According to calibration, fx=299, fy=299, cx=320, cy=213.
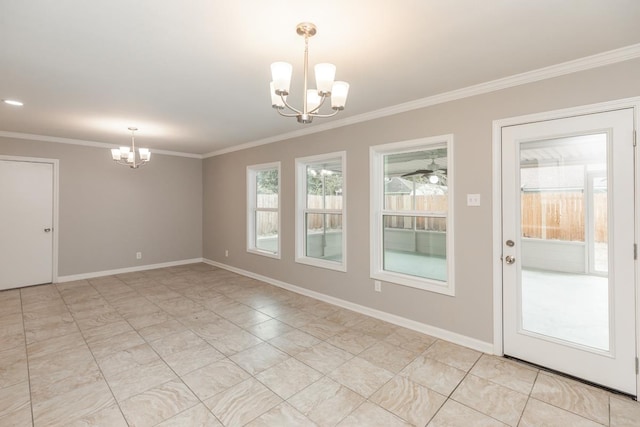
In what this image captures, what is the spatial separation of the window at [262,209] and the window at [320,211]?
26.7 inches

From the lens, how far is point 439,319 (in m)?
3.13

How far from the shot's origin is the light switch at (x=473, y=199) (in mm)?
2881

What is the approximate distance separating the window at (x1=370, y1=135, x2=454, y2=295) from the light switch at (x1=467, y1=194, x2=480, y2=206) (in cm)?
17

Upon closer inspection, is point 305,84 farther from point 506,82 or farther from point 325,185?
point 325,185

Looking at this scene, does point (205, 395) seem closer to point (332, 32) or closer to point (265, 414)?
point (265, 414)

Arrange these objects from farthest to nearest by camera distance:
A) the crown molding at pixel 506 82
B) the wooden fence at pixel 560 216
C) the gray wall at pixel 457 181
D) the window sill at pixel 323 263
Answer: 1. the window sill at pixel 323 263
2. the gray wall at pixel 457 181
3. the wooden fence at pixel 560 216
4. the crown molding at pixel 506 82

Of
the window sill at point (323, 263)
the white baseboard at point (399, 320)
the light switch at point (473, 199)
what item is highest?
the light switch at point (473, 199)

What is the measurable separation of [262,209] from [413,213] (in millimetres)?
2978

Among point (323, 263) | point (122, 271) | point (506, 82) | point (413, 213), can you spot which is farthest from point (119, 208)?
point (506, 82)

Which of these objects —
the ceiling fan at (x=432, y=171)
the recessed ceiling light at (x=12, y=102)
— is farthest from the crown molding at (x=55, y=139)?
the ceiling fan at (x=432, y=171)

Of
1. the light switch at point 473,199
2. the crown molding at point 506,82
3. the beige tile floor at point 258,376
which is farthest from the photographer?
the light switch at point 473,199

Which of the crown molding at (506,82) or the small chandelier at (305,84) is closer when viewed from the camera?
the small chandelier at (305,84)

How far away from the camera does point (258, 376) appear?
242 centimetres

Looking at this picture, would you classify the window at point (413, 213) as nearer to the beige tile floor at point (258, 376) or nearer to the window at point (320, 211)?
the window at point (320, 211)
